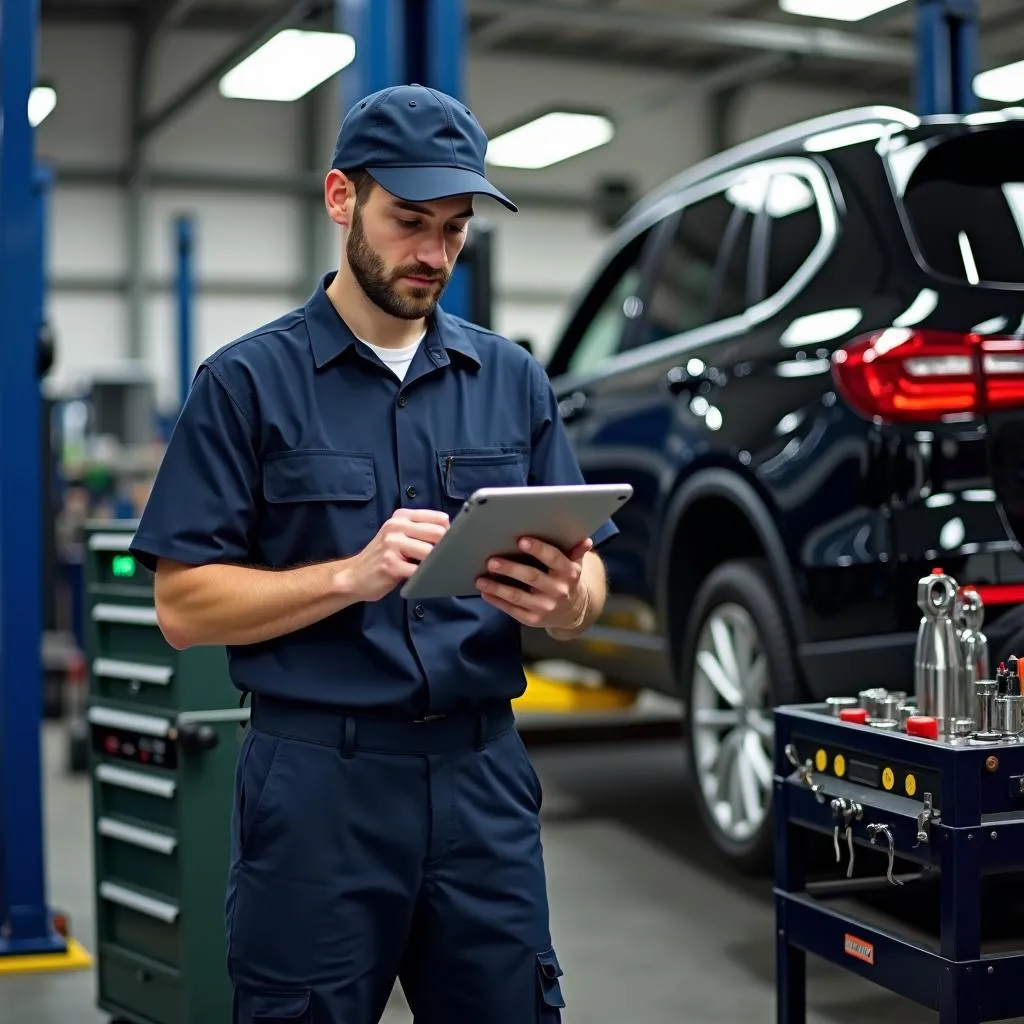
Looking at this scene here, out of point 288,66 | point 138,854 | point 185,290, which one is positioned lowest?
point 138,854

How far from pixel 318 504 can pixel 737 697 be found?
2.23m

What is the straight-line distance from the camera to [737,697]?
154 inches

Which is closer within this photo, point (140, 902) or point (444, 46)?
point (140, 902)

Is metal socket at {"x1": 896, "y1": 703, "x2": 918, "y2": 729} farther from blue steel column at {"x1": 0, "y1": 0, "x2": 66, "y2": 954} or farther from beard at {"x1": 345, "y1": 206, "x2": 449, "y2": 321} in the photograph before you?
blue steel column at {"x1": 0, "y1": 0, "x2": 66, "y2": 954}

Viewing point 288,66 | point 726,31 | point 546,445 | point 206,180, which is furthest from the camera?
point 206,180

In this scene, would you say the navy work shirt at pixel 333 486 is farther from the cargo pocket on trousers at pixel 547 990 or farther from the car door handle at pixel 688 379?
the car door handle at pixel 688 379

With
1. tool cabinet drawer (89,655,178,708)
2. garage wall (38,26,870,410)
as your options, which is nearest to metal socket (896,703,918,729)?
tool cabinet drawer (89,655,178,708)

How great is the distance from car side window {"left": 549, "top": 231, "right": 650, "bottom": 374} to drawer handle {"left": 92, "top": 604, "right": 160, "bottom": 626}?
205cm

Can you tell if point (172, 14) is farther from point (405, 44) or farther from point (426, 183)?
point (426, 183)

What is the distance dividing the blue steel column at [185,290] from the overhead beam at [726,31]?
307 centimetres

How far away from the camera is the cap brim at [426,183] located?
6.03 ft

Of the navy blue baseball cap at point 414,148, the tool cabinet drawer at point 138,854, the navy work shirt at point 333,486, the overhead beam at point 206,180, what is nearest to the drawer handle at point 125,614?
the tool cabinet drawer at point 138,854

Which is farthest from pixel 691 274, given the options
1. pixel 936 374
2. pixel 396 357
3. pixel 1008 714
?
pixel 396 357

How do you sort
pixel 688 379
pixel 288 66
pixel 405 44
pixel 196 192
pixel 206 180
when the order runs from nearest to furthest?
pixel 405 44 < pixel 688 379 < pixel 288 66 < pixel 206 180 < pixel 196 192
